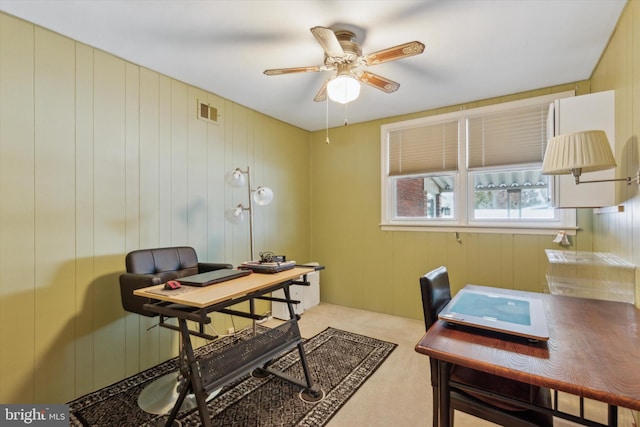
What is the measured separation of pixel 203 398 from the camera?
155 cm

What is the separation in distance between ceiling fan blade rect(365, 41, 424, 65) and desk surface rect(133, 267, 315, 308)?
1.49 metres

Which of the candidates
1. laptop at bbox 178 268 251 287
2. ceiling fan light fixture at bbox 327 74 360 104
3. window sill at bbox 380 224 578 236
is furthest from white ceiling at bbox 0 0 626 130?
laptop at bbox 178 268 251 287

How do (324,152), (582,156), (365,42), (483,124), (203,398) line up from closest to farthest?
(582,156), (203,398), (365,42), (483,124), (324,152)

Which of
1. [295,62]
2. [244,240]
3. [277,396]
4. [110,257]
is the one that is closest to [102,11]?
[295,62]

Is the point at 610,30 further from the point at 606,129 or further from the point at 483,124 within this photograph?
the point at 483,124

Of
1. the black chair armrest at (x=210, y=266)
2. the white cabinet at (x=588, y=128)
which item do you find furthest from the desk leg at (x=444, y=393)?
the black chair armrest at (x=210, y=266)

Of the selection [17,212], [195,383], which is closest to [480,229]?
[195,383]

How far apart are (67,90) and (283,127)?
2.27 metres

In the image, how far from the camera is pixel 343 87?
196 cm

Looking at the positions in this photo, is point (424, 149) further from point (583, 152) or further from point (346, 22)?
point (583, 152)

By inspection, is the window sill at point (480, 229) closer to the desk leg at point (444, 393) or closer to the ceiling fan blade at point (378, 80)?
the ceiling fan blade at point (378, 80)

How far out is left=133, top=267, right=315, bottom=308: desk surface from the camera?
1.43 m

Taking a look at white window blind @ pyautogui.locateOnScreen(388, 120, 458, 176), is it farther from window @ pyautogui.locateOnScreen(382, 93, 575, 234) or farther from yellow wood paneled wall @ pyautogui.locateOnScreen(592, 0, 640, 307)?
yellow wood paneled wall @ pyautogui.locateOnScreen(592, 0, 640, 307)

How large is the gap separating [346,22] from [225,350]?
2202 millimetres
